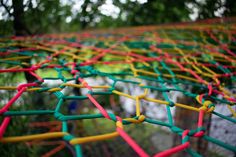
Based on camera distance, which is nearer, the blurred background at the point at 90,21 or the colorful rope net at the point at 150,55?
the colorful rope net at the point at 150,55

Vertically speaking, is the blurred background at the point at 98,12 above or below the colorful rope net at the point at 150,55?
above

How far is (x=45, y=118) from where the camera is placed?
1.70m

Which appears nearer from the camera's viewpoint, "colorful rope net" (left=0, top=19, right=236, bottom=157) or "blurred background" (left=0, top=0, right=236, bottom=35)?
"colorful rope net" (left=0, top=19, right=236, bottom=157)

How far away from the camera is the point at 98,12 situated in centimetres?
147

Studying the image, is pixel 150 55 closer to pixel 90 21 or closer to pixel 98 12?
pixel 98 12

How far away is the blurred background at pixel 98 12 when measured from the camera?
1.11 metres

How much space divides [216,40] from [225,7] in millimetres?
373

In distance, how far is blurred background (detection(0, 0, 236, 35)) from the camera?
1114 millimetres

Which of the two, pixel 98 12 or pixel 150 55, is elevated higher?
pixel 98 12

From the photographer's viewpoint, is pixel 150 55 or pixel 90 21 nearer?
pixel 150 55

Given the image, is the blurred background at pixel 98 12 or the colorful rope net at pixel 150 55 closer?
the colorful rope net at pixel 150 55

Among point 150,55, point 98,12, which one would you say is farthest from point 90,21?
point 150,55

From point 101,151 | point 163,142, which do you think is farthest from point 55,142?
point 163,142

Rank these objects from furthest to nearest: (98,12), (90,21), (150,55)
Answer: (90,21) < (98,12) < (150,55)
